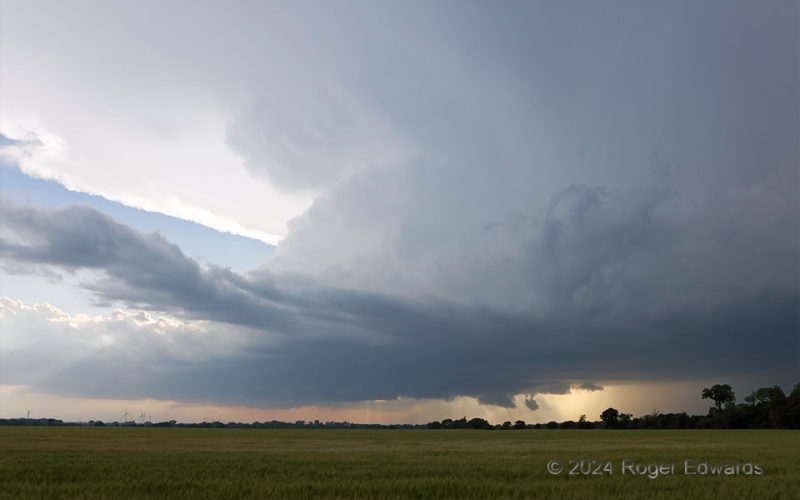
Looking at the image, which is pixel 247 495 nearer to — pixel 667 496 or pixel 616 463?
pixel 667 496

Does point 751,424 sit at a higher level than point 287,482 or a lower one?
lower

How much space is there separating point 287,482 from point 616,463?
61.7 feet

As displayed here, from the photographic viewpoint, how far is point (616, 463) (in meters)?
27.5

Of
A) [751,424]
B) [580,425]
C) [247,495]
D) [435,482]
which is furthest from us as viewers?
[580,425]

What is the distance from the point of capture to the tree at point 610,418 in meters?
197

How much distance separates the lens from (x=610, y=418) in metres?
198

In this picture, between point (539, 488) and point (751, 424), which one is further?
point (751, 424)

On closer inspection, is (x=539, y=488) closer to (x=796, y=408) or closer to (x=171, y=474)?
(x=171, y=474)

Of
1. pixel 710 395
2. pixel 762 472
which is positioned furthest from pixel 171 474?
pixel 710 395

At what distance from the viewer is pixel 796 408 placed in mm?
137375

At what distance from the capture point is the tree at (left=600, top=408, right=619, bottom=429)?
19662 centimetres

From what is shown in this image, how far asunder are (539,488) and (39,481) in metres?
18.6

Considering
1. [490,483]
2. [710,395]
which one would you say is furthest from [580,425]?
[490,483]

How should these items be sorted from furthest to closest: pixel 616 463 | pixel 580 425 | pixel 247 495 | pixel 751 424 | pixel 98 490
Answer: pixel 580 425 < pixel 751 424 < pixel 616 463 < pixel 98 490 < pixel 247 495
